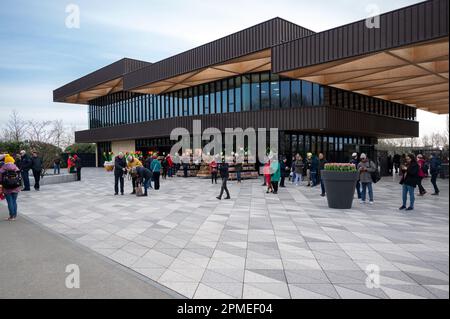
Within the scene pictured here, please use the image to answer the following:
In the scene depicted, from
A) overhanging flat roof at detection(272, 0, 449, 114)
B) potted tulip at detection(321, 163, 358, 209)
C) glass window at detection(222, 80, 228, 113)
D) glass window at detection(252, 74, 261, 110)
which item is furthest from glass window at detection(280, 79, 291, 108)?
potted tulip at detection(321, 163, 358, 209)

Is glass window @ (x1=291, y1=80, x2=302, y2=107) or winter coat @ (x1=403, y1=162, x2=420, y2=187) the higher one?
glass window @ (x1=291, y1=80, x2=302, y2=107)

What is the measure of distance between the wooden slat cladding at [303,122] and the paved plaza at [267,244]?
10303mm

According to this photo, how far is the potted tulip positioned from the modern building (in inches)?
140

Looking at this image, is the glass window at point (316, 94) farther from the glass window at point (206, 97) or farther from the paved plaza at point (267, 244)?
the paved plaza at point (267, 244)

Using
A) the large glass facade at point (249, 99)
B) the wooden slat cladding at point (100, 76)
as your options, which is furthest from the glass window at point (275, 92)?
the wooden slat cladding at point (100, 76)

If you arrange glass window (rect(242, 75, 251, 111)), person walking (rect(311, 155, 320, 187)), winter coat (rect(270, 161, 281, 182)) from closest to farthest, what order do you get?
winter coat (rect(270, 161, 281, 182))
person walking (rect(311, 155, 320, 187))
glass window (rect(242, 75, 251, 111))

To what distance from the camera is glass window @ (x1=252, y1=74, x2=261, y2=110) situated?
25703 millimetres

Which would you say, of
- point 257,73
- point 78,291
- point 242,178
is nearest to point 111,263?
point 78,291

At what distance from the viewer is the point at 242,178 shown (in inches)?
905

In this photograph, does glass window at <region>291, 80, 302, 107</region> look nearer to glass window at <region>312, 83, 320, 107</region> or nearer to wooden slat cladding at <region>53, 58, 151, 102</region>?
glass window at <region>312, 83, 320, 107</region>

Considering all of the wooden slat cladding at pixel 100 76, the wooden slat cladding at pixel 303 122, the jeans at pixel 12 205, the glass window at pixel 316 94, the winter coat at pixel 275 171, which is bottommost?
the jeans at pixel 12 205

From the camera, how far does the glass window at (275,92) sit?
977 inches

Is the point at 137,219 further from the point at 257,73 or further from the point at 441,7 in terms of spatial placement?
the point at 257,73

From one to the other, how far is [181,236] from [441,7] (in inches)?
457
